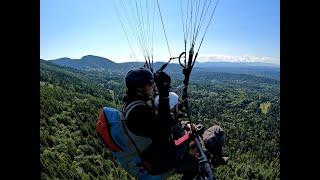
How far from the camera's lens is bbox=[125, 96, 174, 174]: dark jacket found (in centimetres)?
389

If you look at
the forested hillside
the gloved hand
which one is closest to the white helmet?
the gloved hand

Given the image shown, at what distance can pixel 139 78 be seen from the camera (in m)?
4.16

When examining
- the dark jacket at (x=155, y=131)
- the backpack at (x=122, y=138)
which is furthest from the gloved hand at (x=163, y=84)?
the backpack at (x=122, y=138)

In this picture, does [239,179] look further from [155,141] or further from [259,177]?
[155,141]

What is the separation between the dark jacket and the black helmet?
0.98ft

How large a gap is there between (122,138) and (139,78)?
0.70 metres

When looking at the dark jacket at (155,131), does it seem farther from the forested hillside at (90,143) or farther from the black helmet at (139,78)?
the forested hillside at (90,143)

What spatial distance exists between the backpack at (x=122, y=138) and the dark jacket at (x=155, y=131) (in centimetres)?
5

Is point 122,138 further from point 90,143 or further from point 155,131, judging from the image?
point 90,143

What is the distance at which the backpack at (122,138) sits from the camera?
3.91m
